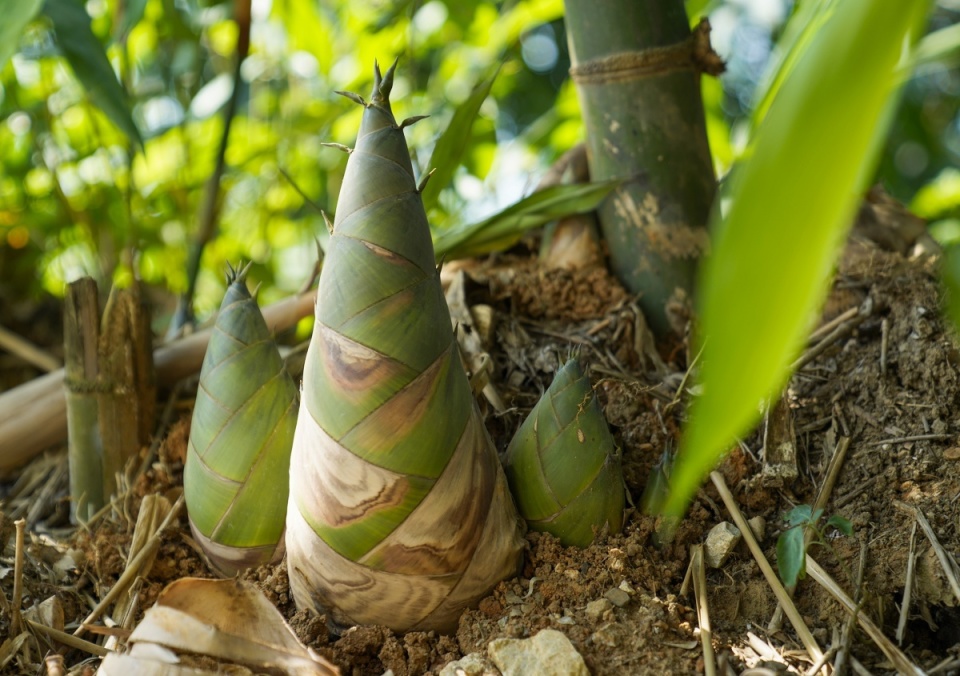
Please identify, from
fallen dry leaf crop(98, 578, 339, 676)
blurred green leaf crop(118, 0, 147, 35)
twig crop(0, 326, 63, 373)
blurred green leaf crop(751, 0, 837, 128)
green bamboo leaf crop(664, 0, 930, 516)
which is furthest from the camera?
twig crop(0, 326, 63, 373)

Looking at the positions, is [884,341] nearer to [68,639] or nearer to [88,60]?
[68,639]

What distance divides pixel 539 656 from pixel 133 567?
0.40m

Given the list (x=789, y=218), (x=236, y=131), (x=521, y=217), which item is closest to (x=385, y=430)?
(x=789, y=218)

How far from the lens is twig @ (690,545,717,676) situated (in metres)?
0.56

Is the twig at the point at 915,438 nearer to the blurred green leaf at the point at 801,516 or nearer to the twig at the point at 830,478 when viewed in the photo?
the twig at the point at 830,478

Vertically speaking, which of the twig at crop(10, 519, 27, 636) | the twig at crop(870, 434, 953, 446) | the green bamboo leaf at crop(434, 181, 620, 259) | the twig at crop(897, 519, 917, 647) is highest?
the green bamboo leaf at crop(434, 181, 620, 259)

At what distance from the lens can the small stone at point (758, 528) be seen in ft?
2.28

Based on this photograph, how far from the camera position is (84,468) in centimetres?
89

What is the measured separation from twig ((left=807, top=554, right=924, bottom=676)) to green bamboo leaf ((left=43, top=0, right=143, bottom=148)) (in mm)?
830

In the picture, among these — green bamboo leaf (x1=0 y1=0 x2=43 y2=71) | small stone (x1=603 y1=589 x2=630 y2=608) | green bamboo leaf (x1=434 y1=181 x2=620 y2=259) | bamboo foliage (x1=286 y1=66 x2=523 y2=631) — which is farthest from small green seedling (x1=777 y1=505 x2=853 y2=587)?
green bamboo leaf (x1=0 y1=0 x2=43 y2=71)

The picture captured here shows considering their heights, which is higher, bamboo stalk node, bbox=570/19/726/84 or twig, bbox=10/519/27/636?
bamboo stalk node, bbox=570/19/726/84

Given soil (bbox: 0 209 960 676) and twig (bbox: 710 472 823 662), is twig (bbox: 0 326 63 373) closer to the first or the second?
soil (bbox: 0 209 960 676)

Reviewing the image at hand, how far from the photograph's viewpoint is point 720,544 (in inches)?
26.9

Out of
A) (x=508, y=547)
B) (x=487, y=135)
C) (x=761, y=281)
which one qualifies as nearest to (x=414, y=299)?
(x=508, y=547)
